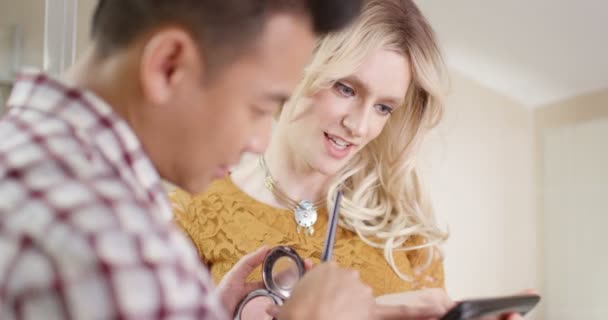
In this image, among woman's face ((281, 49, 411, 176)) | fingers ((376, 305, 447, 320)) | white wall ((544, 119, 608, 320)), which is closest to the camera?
fingers ((376, 305, 447, 320))

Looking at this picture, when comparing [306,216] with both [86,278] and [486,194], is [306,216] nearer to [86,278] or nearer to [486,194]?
[486,194]

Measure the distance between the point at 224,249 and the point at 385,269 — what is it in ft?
0.61

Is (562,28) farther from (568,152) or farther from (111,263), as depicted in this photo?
(111,263)

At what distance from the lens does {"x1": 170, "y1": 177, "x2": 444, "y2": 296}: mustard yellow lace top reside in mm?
736

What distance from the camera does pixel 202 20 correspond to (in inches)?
13.4

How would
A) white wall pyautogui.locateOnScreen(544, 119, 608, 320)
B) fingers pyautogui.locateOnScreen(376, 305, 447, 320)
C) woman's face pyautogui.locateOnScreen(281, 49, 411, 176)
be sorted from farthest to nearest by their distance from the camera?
white wall pyautogui.locateOnScreen(544, 119, 608, 320) < woman's face pyautogui.locateOnScreen(281, 49, 411, 176) < fingers pyautogui.locateOnScreen(376, 305, 447, 320)

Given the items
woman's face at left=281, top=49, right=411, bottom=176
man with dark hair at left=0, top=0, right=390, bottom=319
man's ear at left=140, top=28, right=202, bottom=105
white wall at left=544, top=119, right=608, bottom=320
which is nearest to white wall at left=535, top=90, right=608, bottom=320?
white wall at left=544, top=119, right=608, bottom=320

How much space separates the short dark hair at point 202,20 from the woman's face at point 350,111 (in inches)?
14.3

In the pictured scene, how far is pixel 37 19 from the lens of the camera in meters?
0.59

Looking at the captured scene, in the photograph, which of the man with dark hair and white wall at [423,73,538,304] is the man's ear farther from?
white wall at [423,73,538,304]

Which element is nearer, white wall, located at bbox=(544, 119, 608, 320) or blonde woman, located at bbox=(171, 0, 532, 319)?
blonde woman, located at bbox=(171, 0, 532, 319)

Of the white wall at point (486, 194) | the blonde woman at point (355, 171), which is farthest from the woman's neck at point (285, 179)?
the white wall at point (486, 194)

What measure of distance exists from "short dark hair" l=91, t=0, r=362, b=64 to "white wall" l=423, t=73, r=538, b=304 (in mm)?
561

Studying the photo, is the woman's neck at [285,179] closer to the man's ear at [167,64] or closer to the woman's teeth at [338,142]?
the woman's teeth at [338,142]
